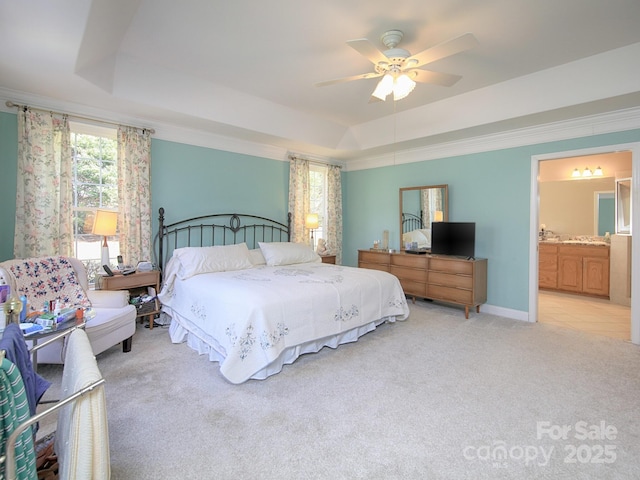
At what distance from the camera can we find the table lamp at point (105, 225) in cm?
357

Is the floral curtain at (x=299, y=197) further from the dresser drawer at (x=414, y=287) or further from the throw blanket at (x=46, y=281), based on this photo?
the throw blanket at (x=46, y=281)

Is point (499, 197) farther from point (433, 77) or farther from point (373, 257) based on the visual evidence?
point (433, 77)

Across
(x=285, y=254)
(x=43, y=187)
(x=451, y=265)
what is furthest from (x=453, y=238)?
(x=43, y=187)

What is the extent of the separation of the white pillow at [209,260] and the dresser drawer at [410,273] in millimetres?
2441

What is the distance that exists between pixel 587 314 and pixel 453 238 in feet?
7.40

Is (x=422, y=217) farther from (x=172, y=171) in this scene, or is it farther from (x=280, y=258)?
(x=172, y=171)

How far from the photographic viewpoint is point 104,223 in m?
3.59

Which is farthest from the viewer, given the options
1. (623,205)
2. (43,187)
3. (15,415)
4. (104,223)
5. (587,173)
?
(587,173)

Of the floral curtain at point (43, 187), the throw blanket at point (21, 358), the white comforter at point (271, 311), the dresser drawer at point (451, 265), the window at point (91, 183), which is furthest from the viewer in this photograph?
the dresser drawer at point (451, 265)

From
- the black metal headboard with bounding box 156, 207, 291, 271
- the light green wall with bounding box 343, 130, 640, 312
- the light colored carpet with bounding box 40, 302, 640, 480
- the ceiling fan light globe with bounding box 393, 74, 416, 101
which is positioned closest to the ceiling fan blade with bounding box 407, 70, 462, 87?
the ceiling fan light globe with bounding box 393, 74, 416, 101

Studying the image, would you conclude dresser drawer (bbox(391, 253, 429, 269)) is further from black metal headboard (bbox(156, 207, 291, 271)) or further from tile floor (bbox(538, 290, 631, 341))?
black metal headboard (bbox(156, 207, 291, 271))

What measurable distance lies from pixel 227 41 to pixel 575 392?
4.24 metres

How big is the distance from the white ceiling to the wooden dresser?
1.88 m

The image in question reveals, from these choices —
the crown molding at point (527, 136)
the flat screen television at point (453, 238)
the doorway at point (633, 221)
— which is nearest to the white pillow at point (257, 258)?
the flat screen television at point (453, 238)
